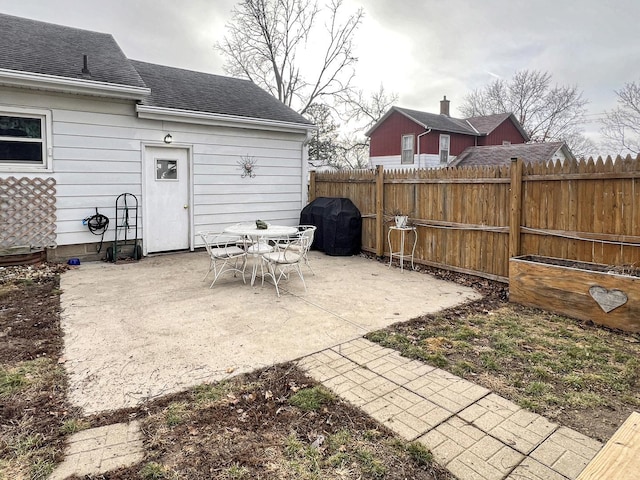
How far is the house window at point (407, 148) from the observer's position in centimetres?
1970

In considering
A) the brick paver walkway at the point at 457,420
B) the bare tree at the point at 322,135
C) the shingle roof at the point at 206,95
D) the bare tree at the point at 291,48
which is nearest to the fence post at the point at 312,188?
the shingle roof at the point at 206,95

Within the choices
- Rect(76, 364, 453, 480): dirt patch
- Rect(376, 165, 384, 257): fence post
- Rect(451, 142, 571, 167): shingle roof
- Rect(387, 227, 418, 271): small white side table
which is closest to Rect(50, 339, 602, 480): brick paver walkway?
Rect(76, 364, 453, 480): dirt patch

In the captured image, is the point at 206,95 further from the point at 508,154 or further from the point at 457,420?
the point at 508,154

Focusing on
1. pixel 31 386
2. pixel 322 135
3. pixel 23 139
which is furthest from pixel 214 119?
pixel 322 135

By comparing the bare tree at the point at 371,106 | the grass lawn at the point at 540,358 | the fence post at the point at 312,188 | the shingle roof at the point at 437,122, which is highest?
the bare tree at the point at 371,106

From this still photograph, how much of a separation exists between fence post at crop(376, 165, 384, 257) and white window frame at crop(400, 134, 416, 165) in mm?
12714

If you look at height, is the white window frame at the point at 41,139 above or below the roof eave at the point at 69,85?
below

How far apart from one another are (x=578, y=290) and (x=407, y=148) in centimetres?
1652

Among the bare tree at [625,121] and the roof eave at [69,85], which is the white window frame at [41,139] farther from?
the bare tree at [625,121]

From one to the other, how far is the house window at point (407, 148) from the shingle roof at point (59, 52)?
46.7 feet

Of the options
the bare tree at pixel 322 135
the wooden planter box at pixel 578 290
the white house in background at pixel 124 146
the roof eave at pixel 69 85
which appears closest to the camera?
the wooden planter box at pixel 578 290

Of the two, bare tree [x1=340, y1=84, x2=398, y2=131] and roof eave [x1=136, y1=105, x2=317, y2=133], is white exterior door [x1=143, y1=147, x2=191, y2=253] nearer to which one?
roof eave [x1=136, y1=105, x2=317, y2=133]

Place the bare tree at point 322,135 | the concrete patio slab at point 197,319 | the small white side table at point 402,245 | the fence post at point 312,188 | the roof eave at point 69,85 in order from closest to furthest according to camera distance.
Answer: the concrete patio slab at point 197,319 < the roof eave at point 69,85 < the small white side table at point 402,245 < the fence post at point 312,188 < the bare tree at point 322,135

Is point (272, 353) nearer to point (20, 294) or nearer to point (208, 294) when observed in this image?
point (208, 294)
